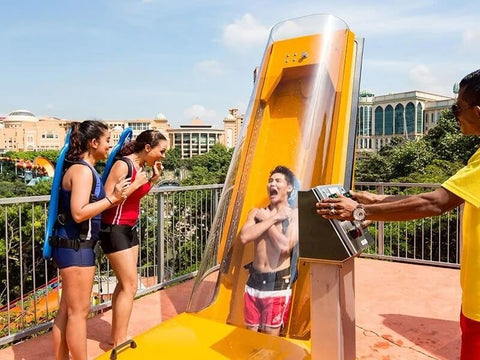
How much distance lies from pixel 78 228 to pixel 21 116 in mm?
174582

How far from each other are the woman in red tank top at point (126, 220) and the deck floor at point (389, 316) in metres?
0.55

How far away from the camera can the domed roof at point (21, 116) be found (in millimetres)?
156500

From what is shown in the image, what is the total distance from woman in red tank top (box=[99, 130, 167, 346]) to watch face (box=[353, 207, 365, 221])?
69.2 inches

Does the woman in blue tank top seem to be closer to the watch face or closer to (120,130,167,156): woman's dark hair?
(120,130,167,156): woman's dark hair

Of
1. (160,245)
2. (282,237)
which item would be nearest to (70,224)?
(282,237)

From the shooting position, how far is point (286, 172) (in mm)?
2836

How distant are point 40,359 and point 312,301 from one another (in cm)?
254

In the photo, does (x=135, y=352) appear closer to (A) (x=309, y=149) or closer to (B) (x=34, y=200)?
(A) (x=309, y=149)

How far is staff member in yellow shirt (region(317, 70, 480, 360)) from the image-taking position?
1.74m

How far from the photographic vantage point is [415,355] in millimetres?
3506

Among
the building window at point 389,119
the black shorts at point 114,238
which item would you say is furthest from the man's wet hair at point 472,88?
the building window at point 389,119

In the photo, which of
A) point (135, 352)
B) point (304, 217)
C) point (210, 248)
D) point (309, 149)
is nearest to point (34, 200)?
point (210, 248)

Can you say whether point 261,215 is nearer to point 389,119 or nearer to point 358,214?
point 358,214

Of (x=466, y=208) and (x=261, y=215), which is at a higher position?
(x=466, y=208)
